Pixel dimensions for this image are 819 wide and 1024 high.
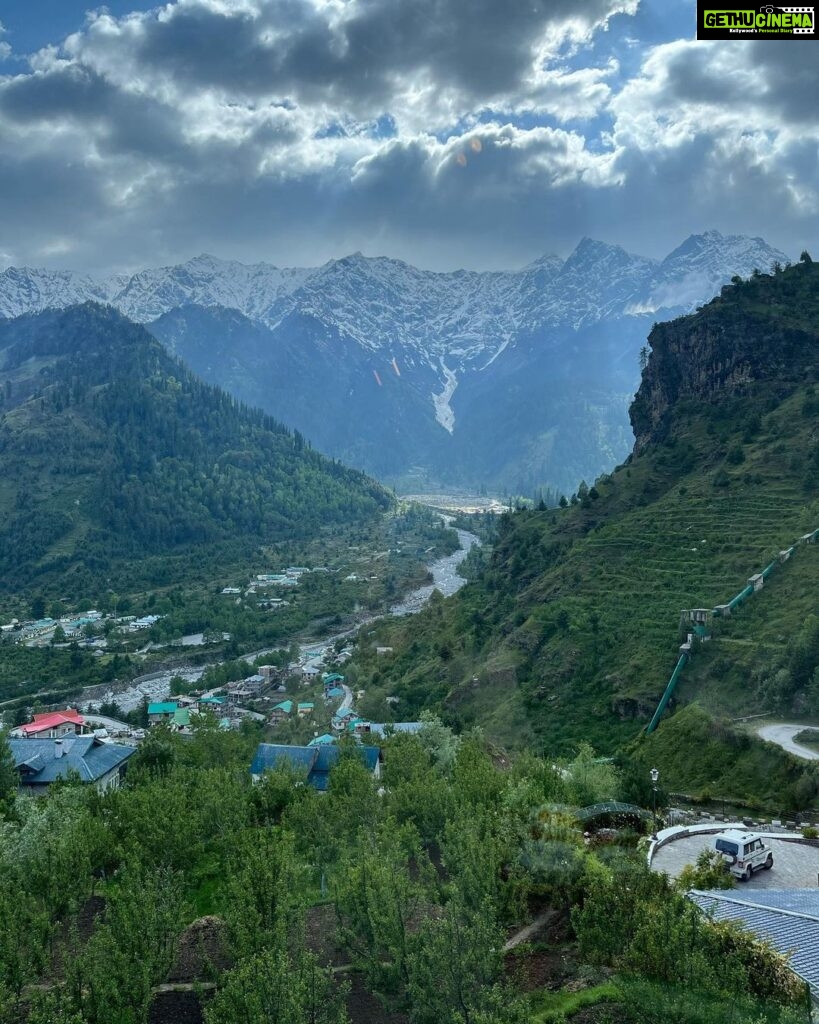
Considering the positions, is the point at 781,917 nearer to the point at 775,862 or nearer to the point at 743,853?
the point at 743,853

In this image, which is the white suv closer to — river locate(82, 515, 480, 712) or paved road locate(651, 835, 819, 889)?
paved road locate(651, 835, 819, 889)

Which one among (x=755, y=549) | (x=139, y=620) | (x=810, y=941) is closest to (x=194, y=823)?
(x=810, y=941)

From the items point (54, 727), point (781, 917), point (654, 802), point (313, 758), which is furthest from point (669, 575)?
point (54, 727)

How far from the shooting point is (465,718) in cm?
7538

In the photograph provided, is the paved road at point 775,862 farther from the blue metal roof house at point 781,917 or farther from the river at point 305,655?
the river at point 305,655

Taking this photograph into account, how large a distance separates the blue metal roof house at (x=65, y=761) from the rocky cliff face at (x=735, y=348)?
82.0 m

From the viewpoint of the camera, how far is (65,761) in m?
56.0

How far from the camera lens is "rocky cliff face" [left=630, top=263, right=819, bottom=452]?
106 m

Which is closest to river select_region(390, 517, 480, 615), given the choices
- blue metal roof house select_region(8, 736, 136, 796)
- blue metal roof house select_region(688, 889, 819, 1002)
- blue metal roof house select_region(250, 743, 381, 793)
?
blue metal roof house select_region(8, 736, 136, 796)

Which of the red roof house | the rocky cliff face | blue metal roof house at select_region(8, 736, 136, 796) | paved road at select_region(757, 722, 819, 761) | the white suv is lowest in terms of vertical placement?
the red roof house

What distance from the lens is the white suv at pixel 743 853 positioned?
29062mm

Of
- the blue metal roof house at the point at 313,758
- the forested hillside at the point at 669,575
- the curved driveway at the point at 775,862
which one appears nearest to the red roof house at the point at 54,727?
the forested hillside at the point at 669,575

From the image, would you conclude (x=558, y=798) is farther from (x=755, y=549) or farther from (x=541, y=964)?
(x=755, y=549)

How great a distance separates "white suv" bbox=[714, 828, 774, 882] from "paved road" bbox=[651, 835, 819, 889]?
0.31 meters
